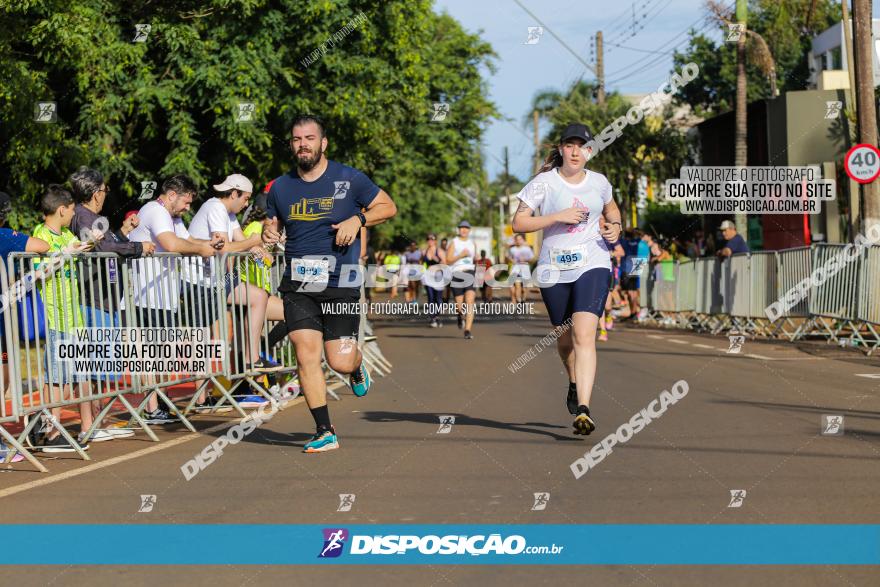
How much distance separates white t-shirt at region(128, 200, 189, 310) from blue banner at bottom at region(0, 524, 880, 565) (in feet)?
12.8

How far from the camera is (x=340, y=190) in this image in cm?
840

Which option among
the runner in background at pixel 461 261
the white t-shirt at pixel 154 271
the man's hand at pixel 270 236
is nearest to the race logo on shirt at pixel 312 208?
the man's hand at pixel 270 236

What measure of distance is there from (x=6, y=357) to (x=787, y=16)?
22.2 meters

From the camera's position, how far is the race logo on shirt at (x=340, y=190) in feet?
27.5

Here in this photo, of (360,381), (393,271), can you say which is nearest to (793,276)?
(360,381)

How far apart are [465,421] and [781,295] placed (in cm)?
1140

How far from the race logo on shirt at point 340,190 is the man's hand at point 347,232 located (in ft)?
0.81

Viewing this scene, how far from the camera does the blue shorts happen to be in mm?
8844

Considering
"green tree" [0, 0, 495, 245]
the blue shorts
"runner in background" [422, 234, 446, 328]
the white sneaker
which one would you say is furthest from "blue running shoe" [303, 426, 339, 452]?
"runner in background" [422, 234, 446, 328]

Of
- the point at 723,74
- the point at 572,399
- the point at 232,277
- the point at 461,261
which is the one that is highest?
the point at 723,74

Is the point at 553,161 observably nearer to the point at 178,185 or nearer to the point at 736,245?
the point at 178,185

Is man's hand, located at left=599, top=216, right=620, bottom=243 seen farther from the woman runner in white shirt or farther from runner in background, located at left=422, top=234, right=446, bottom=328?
runner in background, located at left=422, top=234, right=446, bottom=328

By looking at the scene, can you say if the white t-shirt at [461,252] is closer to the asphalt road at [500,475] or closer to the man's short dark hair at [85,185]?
the asphalt road at [500,475]

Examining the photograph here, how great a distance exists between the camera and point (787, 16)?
2720cm
